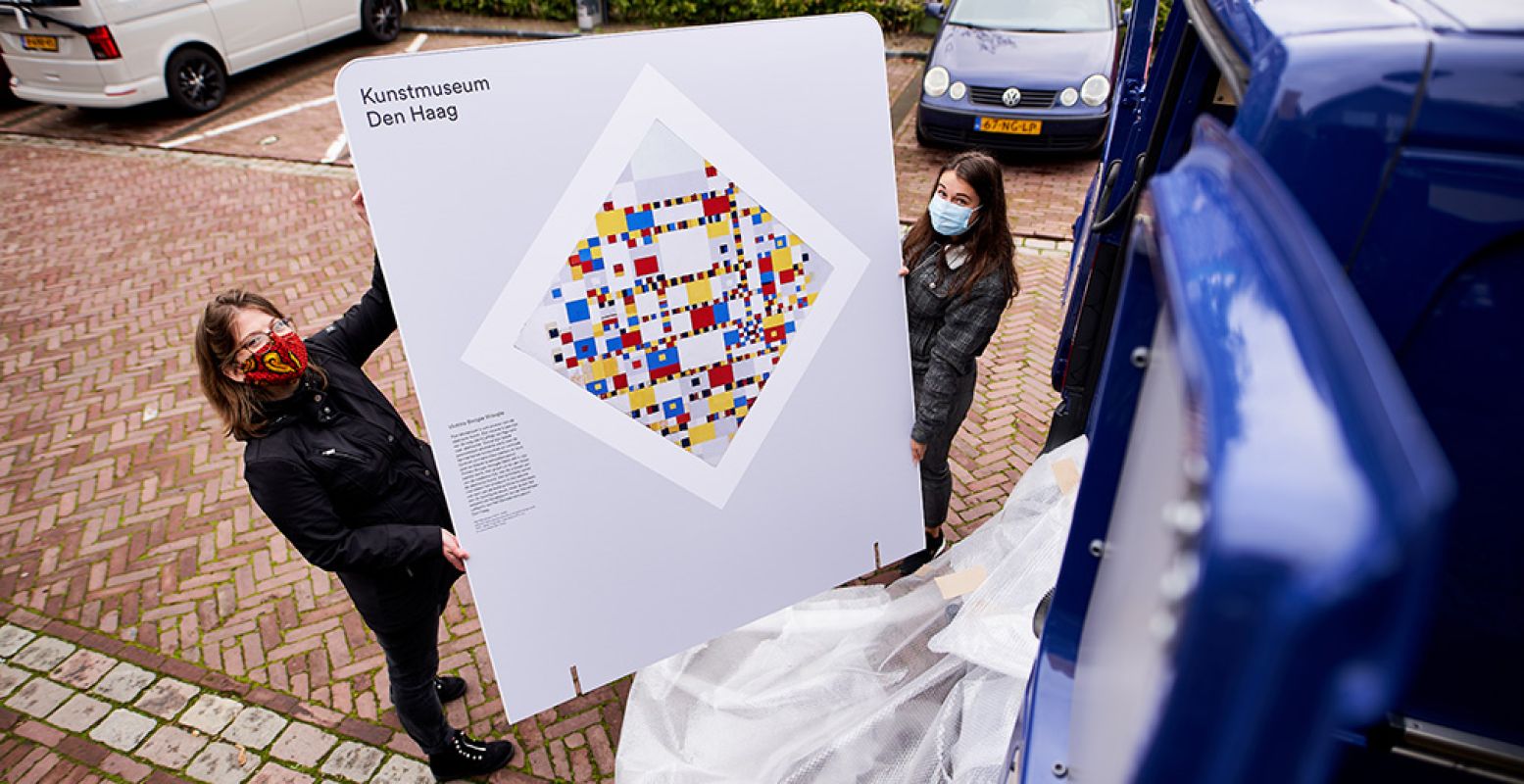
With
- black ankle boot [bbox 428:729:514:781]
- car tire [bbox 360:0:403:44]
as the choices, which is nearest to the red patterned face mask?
black ankle boot [bbox 428:729:514:781]

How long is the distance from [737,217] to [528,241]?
0.60 m

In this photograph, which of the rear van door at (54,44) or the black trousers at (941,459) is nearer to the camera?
the black trousers at (941,459)

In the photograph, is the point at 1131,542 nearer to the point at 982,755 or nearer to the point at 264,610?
the point at 982,755

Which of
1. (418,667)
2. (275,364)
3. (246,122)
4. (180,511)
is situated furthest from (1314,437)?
(246,122)

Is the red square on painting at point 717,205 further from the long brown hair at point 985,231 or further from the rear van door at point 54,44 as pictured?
the rear van door at point 54,44

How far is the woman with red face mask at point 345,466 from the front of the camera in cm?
215

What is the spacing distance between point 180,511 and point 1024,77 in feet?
22.2

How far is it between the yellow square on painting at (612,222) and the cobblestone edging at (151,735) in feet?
6.85

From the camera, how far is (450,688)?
10.6ft

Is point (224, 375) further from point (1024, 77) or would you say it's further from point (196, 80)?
point (196, 80)

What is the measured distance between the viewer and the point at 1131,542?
1104 mm

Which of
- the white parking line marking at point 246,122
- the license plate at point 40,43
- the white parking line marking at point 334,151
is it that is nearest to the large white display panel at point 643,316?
the white parking line marking at point 334,151

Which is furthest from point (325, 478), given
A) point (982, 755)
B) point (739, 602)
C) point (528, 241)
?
point (982, 755)

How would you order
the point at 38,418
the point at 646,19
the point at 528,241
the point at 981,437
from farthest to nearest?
the point at 646,19, the point at 38,418, the point at 981,437, the point at 528,241
